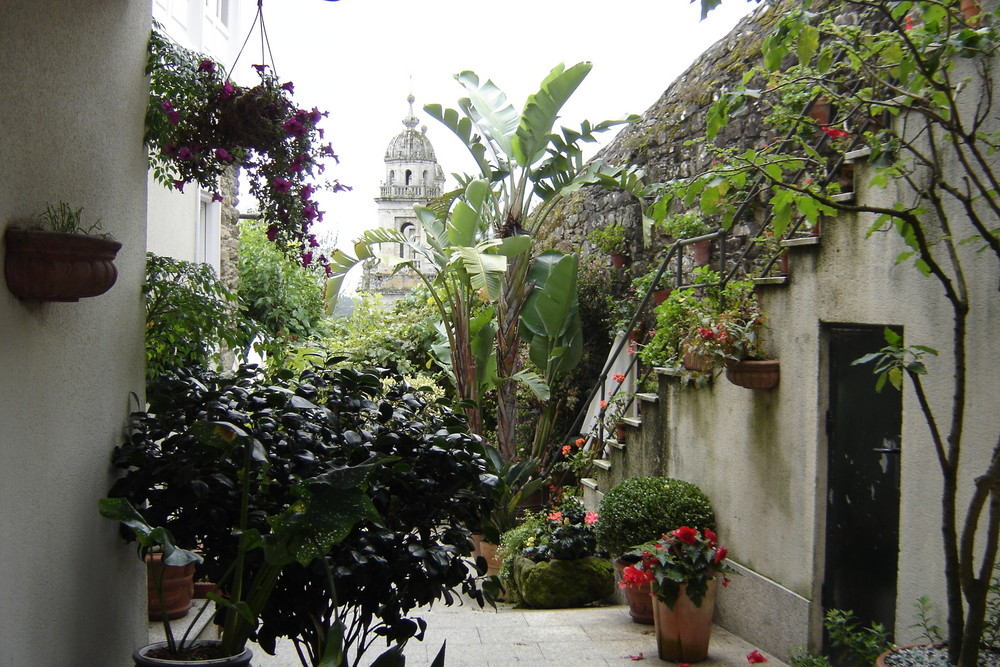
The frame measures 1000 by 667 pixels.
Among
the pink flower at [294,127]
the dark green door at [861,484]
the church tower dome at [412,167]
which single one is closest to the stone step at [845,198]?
the dark green door at [861,484]

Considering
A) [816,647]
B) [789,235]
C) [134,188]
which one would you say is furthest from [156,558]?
[789,235]

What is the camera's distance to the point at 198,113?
3730 mm

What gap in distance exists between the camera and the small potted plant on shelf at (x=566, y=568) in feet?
21.3

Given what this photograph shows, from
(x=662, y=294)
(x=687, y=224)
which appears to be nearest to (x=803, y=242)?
(x=687, y=224)

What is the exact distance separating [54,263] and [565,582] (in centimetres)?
488

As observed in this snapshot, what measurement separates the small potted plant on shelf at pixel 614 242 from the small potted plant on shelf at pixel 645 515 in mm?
3276

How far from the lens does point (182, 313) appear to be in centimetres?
383

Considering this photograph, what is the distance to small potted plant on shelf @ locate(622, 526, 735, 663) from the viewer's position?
4891 mm

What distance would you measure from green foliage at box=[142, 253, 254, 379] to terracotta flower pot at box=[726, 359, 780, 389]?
2.75m

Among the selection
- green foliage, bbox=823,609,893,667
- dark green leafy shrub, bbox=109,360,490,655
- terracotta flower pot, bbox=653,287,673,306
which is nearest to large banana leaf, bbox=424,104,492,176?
terracotta flower pot, bbox=653,287,673,306

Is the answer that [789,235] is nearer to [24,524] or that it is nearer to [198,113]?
[198,113]

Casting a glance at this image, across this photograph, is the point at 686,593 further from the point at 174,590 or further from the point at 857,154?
the point at 174,590

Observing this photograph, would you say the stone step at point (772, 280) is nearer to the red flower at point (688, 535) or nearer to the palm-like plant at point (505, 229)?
the red flower at point (688, 535)

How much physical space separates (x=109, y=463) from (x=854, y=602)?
3719mm
